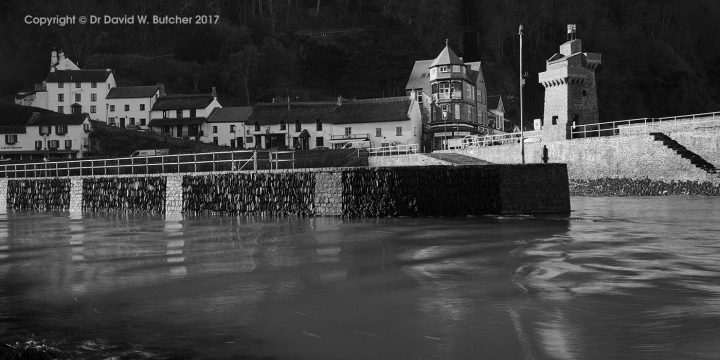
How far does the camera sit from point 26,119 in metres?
88.0

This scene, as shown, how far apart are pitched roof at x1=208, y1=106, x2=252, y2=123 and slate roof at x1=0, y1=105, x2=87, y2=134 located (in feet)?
54.1

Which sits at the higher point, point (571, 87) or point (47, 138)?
point (571, 87)

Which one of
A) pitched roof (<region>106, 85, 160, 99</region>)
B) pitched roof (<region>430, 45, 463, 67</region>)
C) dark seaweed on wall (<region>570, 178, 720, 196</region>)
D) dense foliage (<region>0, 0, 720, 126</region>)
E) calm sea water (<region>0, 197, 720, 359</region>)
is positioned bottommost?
calm sea water (<region>0, 197, 720, 359</region>)

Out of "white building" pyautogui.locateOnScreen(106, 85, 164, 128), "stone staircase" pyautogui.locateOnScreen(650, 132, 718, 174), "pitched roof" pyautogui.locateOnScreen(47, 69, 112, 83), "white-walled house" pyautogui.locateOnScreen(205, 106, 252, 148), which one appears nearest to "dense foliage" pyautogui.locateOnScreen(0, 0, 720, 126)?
"pitched roof" pyautogui.locateOnScreen(47, 69, 112, 83)

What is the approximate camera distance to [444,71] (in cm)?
8500

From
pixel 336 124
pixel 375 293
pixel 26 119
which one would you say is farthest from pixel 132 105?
pixel 375 293

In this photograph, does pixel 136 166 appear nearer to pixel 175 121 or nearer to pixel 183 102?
pixel 175 121

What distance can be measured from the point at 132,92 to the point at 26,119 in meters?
16.1

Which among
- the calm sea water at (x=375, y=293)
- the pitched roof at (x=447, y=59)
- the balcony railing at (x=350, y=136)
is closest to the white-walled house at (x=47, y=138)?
the balcony railing at (x=350, y=136)

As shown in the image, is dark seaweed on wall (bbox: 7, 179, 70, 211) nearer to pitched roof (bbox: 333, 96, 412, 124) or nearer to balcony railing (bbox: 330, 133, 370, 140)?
balcony railing (bbox: 330, 133, 370, 140)

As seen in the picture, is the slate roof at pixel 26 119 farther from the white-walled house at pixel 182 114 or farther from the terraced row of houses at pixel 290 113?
the white-walled house at pixel 182 114

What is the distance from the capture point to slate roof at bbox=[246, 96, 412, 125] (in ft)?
264

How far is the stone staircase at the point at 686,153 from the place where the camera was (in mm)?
40347

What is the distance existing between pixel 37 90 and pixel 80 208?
245ft
